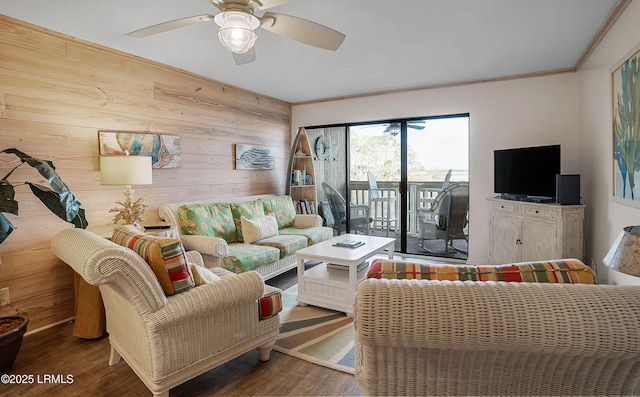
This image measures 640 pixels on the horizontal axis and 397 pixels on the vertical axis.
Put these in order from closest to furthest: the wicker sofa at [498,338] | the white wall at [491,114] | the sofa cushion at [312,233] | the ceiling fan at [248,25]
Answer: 1. the wicker sofa at [498,338]
2. the ceiling fan at [248,25]
3. the white wall at [491,114]
4. the sofa cushion at [312,233]

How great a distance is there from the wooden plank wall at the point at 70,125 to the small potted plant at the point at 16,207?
Result: 0.28 meters

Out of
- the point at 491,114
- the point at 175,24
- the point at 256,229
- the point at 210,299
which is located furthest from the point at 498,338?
the point at 491,114

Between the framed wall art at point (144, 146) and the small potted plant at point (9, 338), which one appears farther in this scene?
the framed wall art at point (144, 146)

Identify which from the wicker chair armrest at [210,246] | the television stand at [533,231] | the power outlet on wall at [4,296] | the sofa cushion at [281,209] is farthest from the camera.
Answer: the sofa cushion at [281,209]

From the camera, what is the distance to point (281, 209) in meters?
4.75

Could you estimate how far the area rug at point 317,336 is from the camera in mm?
2307

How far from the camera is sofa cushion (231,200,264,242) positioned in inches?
159

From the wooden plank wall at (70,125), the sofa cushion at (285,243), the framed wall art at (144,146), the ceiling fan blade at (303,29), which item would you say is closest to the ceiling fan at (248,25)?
the ceiling fan blade at (303,29)

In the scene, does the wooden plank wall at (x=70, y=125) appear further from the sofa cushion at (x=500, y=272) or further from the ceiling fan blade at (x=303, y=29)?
the sofa cushion at (x=500, y=272)

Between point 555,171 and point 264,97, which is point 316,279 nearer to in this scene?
point 555,171

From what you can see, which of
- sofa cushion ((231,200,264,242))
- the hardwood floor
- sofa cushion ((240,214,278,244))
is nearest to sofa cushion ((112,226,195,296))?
the hardwood floor

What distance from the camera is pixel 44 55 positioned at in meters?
2.77

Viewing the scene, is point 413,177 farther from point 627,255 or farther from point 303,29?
point 627,255

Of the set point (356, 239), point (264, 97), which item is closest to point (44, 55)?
point (264, 97)
